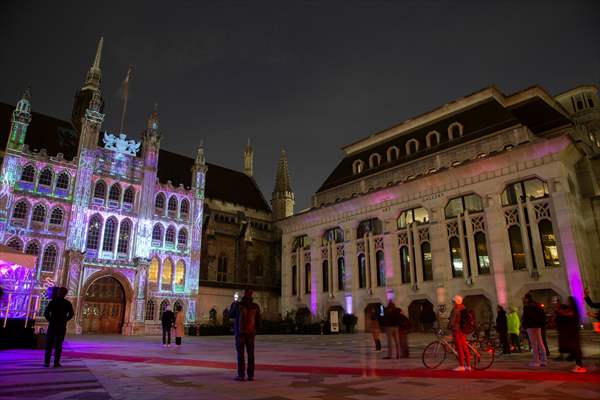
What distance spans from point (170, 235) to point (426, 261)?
2771 cm

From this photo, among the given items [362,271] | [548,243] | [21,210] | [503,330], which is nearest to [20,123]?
[21,210]

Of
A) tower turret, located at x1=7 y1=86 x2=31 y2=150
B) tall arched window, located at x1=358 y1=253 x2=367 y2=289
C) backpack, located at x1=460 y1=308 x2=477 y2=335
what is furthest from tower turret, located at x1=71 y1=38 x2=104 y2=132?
backpack, located at x1=460 y1=308 x2=477 y2=335

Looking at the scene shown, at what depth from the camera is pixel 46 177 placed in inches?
1502

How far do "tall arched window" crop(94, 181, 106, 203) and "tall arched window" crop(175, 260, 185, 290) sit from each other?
10.6 m

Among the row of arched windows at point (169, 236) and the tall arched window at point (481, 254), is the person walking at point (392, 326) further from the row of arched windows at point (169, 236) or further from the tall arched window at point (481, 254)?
the row of arched windows at point (169, 236)

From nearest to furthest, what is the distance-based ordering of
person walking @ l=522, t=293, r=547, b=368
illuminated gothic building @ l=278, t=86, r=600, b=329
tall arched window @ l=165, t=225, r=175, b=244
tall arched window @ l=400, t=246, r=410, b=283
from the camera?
person walking @ l=522, t=293, r=547, b=368 < illuminated gothic building @ l=278, t=86, r=600, b=329 < tall arched window @ l=400, t=246, r=410, b=283 < tall arched window @ l=165, t=225, r=175, b=244

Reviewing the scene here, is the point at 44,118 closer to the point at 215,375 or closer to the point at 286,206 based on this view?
the point at 286,206

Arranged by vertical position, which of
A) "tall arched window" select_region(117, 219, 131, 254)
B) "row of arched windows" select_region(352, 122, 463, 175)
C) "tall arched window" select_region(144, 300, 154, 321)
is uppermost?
"row of arched windows" select_region(352, 122, 463, 175)

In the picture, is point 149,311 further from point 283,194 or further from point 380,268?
point 283,194

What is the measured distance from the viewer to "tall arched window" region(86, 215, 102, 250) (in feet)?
129

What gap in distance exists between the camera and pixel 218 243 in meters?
54.1

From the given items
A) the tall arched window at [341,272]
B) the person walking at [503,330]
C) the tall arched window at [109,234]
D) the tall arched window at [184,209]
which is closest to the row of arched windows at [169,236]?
the tall arched window at [184,209]

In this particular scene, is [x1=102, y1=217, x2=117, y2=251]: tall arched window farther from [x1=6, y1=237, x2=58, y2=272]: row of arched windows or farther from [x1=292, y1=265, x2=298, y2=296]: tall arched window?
[x1=292, y1=265, x2=298, y2=296]: tall arched window

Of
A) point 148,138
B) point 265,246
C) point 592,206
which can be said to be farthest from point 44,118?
point 592,206
